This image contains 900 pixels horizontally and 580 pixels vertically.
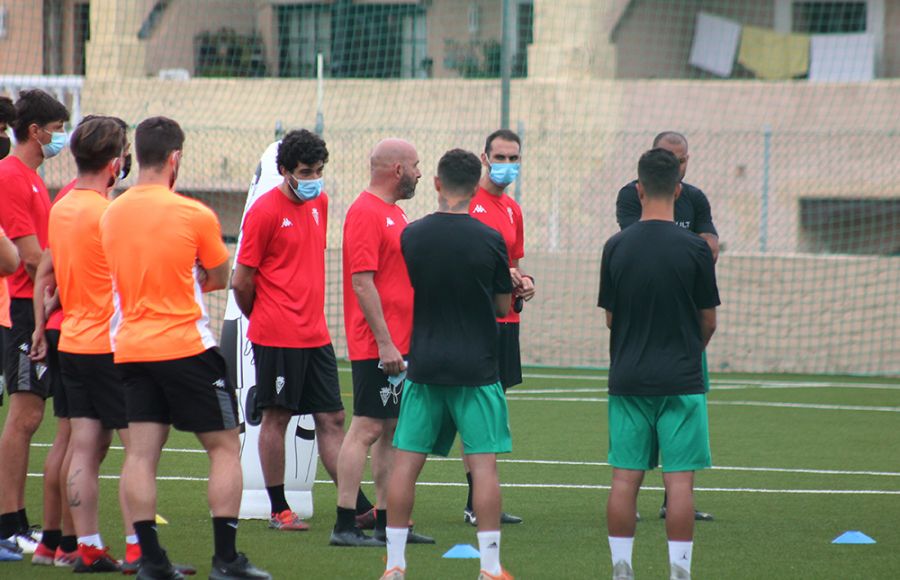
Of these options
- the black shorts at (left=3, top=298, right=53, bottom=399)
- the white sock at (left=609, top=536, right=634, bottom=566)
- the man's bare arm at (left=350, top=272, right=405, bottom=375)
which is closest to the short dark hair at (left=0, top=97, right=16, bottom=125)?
the black shorts at (left=3, top=298, right=53, bottom=399)

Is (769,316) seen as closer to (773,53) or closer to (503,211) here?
(503,211)

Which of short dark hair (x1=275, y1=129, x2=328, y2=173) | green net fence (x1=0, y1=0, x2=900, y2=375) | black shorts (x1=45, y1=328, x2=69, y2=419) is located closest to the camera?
black shorts (x1=45, y1=328, x2=69, y2=419)

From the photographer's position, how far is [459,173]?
20.6 feet

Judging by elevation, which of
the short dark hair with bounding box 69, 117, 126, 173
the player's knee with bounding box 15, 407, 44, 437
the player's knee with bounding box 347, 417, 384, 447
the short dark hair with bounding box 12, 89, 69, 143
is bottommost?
the player's knee with bounding box 347, 417, 384, 447

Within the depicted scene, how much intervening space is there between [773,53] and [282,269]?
2084 centimetres

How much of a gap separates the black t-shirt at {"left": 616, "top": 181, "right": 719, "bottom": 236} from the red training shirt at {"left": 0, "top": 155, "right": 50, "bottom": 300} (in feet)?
10.7

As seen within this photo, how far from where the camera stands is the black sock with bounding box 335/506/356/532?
739cm

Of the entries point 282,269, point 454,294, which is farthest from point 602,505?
point 454,294

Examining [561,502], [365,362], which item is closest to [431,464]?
[561,502]

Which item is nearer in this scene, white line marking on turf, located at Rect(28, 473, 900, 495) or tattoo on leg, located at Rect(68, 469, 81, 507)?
tattoo on leg, located at Rect(68, 469, 81, 507)

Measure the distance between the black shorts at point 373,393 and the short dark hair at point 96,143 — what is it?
1.82m

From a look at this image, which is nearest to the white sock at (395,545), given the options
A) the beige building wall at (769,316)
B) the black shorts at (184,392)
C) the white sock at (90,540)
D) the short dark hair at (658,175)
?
the black shorts at (184,392)

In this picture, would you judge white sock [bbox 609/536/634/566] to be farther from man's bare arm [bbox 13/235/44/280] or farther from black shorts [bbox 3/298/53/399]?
man's bare arm [bbox 13/235/44/280]

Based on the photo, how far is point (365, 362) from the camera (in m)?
7.45
